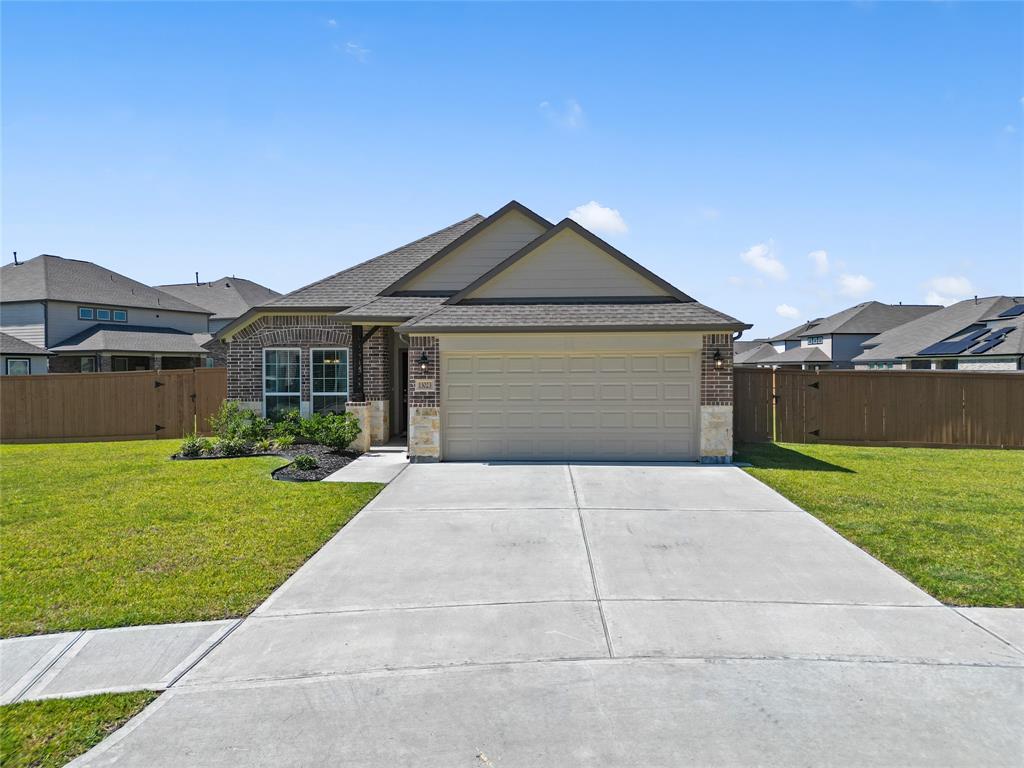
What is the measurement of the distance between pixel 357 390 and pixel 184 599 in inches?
348

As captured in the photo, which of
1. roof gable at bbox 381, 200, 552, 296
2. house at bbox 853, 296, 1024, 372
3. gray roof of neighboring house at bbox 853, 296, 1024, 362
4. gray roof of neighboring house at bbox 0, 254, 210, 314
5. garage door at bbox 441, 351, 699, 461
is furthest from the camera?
gray roof of neighboring house at bbox 853, 296, 1024, 362

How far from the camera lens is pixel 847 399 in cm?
1495

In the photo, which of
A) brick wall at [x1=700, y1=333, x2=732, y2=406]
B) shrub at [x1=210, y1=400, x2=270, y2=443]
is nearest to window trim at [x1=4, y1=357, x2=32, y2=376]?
shrub at [x1=210, y1=400, x2=270, y2=443]

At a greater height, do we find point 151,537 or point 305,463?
point 305,463

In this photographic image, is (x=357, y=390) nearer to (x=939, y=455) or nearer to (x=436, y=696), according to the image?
(x=436, y=696)

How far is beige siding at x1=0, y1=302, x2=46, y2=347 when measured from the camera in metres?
29.7

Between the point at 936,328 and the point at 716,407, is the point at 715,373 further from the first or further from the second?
the point at 936,328

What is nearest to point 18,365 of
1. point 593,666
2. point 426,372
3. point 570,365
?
point 426,372

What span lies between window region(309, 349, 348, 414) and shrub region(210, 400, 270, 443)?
134 centimetres

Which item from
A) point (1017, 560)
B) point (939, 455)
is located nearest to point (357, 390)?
point (1017, 560)

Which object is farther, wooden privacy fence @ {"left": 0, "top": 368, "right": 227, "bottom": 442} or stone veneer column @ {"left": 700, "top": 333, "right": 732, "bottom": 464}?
wooden privacy fence @ {"left": 0, "top": 368, "right": 227, "bottom": 442}

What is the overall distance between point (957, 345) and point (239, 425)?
1286 inches

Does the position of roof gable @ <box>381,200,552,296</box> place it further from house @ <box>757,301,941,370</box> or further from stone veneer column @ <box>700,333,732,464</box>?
house @ <box>757,301,941,370</box>

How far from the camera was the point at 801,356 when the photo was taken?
47.2 metres
